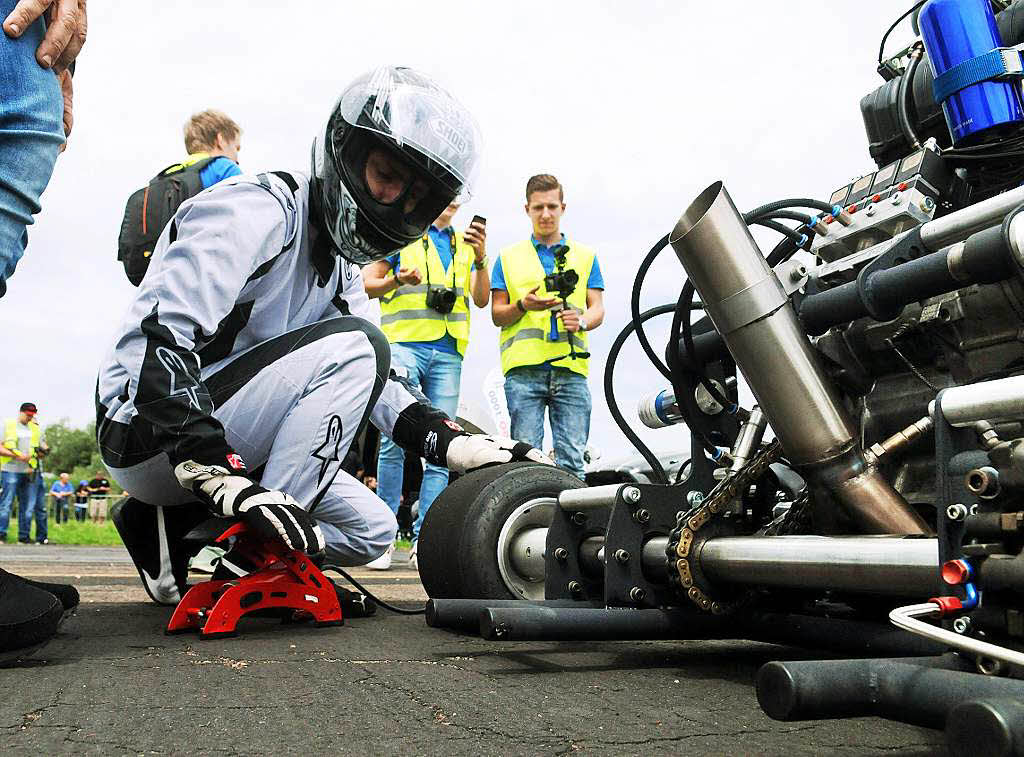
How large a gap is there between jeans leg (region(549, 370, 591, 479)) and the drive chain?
3223 millimetres

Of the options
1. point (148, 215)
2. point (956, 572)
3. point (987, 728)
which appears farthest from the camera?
point (148, 215)

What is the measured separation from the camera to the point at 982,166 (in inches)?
77.4

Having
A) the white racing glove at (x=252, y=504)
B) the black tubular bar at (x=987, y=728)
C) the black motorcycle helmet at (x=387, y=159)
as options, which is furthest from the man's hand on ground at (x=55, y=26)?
the black tubular bar at (x=987, y=728)

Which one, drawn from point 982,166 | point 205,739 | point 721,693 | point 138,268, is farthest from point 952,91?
point 138,268

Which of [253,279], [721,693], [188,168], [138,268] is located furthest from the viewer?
[188,168]

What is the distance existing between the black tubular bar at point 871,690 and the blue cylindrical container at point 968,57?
1147 mm

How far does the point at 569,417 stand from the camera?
528cm

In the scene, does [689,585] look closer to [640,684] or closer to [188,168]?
[640,684]

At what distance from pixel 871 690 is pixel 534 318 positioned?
14.1 ft

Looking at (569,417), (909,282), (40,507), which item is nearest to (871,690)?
(909,282)

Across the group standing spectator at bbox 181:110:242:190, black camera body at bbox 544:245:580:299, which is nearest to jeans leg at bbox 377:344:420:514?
black camera body at bbox 544:245:580:299

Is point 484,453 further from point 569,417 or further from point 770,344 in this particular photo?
point 569,417

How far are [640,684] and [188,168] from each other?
280 centimetres

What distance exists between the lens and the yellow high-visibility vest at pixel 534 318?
208 inches
